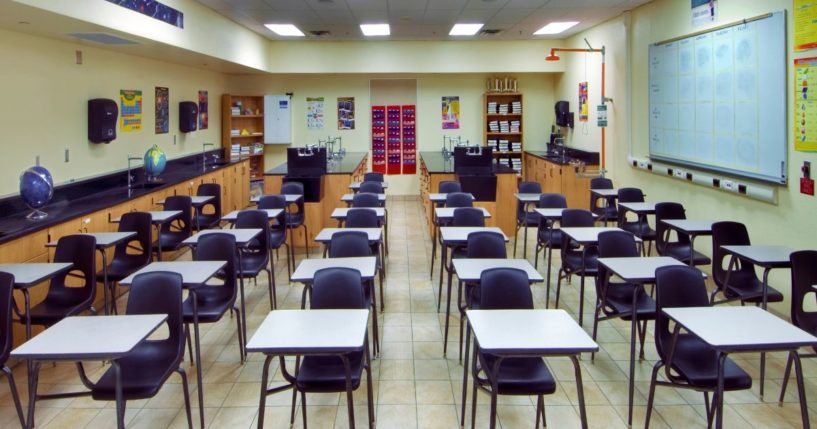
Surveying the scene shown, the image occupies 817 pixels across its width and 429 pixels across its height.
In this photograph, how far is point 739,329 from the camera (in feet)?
9.57

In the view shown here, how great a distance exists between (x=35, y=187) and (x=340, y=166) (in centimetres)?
512

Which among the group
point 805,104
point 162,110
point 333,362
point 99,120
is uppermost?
point 162,110

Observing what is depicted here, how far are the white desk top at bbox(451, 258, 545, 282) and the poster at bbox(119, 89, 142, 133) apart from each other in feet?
18.5

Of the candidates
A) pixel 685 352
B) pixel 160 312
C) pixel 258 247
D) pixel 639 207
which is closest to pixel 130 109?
pixel 258 247

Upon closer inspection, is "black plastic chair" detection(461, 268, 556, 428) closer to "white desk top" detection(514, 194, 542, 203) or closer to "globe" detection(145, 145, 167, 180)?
"white desk top" detection(514, 194, 542, 203)

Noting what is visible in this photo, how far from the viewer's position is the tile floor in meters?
3.58

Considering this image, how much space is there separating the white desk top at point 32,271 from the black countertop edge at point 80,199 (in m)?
0.54

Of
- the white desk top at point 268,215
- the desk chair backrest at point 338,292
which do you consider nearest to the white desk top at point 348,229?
the white desk top at point 268,215

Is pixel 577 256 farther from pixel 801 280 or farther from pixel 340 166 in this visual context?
pixel 340 166

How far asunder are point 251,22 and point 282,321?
7.66 metres

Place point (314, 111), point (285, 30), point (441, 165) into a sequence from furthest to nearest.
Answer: point (314, 111), point (285, 30), point (441, 165)

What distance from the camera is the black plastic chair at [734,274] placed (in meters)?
4.40

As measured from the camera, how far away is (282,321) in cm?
315

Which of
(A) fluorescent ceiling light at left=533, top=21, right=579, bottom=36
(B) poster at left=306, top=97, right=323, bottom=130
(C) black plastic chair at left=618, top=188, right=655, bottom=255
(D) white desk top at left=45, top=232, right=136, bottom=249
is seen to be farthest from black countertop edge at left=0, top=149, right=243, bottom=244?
(A) fluorescent ceiling light at left=533, top=21, right=579, bottom=36
